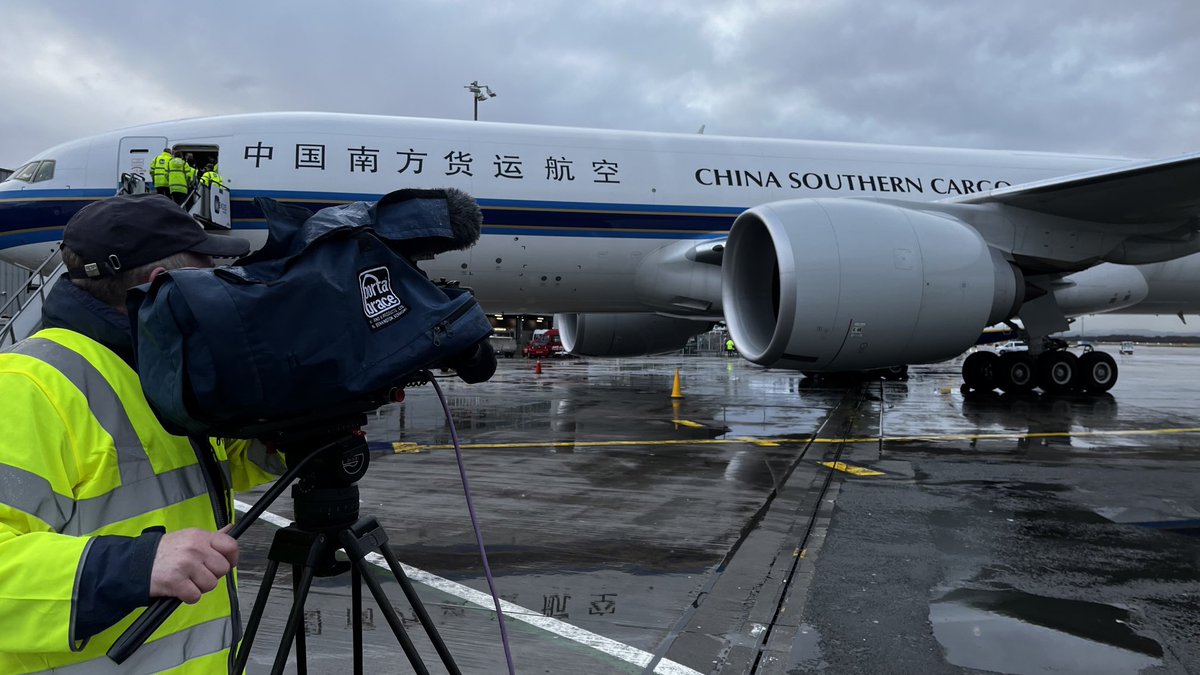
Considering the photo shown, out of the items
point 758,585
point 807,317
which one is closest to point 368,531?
point 758,585

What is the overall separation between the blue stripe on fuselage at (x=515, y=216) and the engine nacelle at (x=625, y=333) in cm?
368

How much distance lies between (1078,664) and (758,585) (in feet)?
4.20

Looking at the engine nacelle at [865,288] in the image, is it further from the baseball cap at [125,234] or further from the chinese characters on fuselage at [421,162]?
the baseball cap at [125,234]

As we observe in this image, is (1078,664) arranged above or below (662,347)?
below

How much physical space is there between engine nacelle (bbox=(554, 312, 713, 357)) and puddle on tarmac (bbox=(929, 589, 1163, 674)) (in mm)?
10509

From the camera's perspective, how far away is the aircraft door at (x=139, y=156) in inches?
361

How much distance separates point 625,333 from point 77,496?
12.9 meters

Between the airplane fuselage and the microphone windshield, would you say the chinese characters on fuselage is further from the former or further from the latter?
the microphone windshield

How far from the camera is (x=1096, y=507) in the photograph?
201 inches

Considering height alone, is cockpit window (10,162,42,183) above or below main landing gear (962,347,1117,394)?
above

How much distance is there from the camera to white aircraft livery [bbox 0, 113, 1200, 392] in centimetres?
709

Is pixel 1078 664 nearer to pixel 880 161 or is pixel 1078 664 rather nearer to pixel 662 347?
pixel 880 161

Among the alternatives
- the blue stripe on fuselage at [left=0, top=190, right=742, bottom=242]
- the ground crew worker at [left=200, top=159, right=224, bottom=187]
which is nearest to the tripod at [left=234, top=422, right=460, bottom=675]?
the blue stripe on fuselage at [left=0, top=190, right=742, bottom=242]

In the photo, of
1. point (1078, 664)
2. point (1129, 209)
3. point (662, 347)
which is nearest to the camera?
point (1078, 664)
